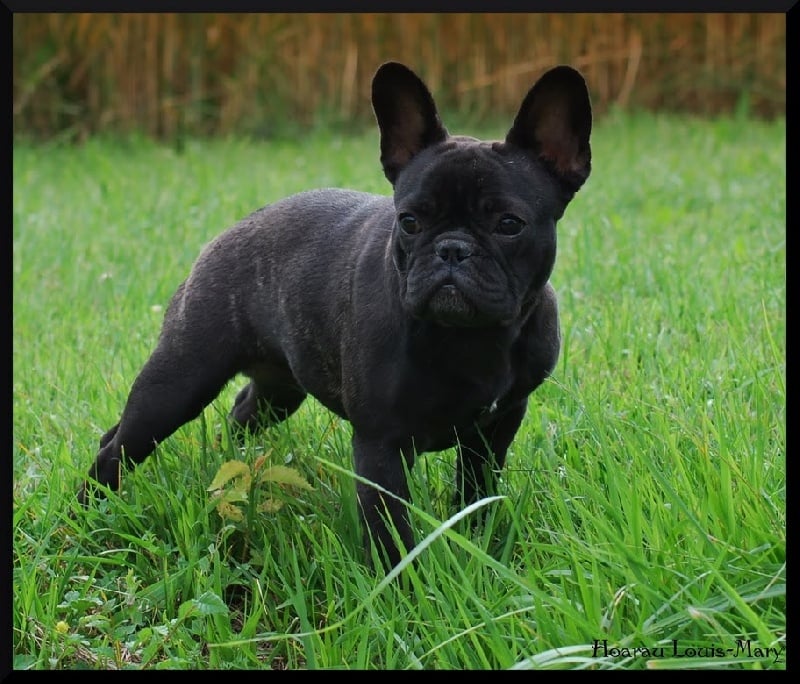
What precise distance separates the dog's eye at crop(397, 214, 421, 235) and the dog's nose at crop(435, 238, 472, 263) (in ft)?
0.48

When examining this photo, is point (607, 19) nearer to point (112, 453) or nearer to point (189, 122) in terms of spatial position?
point (189, 122)

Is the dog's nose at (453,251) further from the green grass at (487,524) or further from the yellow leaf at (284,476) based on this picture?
the yellow leaf at (284,476)

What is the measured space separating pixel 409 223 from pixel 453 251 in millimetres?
202

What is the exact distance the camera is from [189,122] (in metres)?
13.5

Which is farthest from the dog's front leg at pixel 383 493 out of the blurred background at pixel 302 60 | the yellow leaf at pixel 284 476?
the blurred background at pixel 302 60

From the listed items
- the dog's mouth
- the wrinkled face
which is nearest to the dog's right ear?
the wrinkled face

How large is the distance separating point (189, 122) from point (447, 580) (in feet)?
36.6

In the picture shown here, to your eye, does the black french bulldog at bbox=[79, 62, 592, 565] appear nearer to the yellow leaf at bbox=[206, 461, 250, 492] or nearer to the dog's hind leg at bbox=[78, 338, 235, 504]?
the dog's hind leg at bbox=[78, 338, 235, 504]

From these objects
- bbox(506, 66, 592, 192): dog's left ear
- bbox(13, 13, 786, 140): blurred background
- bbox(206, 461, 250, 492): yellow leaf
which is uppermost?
bbox(506, 66, 592, 192): dog's left ear

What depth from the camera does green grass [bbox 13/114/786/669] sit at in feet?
9.70

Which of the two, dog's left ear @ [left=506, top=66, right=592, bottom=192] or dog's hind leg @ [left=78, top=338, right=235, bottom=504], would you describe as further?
dog's hind leg @ [left=78, top=338, right=235, bottom=504]

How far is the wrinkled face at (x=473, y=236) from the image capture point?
3.26 metres

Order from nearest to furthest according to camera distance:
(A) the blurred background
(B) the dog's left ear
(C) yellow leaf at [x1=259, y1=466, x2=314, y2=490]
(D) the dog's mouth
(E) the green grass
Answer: (E) the green grass < (D) the dog's mouth < (B) the dog's left ear < (C) yellow leaf at [x1=259, y1=466, x2=314, y2=490] < (A) the blurred background
